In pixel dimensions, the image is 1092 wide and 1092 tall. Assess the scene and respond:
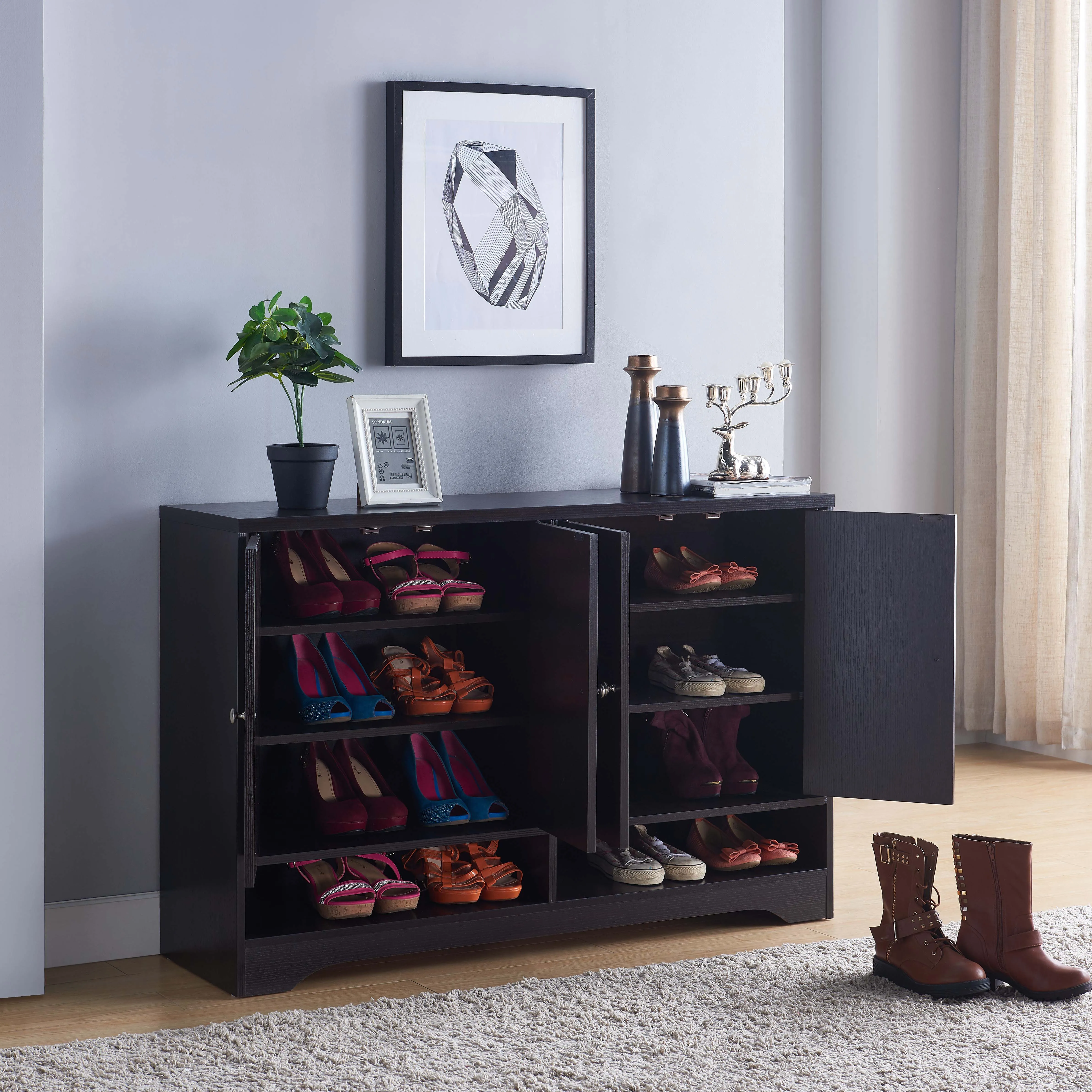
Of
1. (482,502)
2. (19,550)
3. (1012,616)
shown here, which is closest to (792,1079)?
(482,502)

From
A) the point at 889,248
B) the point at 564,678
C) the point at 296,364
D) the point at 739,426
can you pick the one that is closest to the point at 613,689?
the point at 564,678

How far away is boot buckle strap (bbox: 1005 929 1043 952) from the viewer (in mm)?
2627

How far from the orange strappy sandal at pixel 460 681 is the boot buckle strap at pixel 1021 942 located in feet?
3.53

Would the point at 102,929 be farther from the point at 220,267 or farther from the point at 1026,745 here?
the point at 1026,745

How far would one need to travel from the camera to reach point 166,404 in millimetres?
2971

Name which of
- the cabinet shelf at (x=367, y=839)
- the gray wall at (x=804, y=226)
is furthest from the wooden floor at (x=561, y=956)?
the gray wall at (x=804, y=226)

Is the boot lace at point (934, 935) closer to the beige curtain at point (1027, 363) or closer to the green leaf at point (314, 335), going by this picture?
the green leaf at point (314, 335)

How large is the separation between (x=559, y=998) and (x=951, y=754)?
96cm

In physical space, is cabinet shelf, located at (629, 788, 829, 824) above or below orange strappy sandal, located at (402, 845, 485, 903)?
above

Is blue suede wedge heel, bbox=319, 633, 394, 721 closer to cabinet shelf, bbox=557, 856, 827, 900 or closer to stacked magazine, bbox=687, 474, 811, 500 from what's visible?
cabinet shelf, bbox=557, 856, 827, 900

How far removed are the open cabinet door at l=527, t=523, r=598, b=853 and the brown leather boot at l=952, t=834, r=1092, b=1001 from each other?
70 centimetres

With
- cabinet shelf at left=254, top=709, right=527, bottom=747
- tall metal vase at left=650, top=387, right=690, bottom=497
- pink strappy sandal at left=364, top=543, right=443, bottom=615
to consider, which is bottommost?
cabinet shelf at left=254, top=709, right=527, bottom=747

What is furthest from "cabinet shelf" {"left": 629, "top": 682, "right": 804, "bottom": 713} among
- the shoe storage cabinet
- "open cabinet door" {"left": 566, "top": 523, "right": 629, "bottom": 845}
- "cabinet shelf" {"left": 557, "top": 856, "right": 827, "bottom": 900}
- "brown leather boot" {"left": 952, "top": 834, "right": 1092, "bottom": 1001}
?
"brown leather boot" {"left": 952, "top": 834, "right": 1092, "bottom": 1001}

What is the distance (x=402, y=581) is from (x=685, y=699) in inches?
25.4
